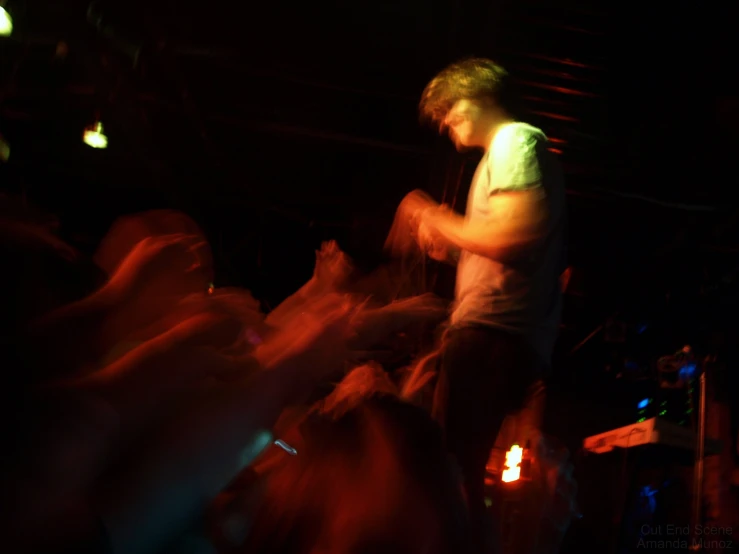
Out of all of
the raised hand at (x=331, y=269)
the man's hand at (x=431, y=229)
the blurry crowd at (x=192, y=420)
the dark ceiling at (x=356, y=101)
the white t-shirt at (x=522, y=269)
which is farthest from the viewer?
the dark ceiling at (x=356, y=101)

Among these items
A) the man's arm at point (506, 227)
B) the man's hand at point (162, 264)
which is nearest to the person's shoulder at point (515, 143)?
the man's arm at point (506, 227)

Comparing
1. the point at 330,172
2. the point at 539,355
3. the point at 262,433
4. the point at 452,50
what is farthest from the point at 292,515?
the point at 330,172

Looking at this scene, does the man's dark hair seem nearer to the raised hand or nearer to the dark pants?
the raised hand

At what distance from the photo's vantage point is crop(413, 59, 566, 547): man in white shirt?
1.60m

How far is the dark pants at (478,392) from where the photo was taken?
5.12 ft

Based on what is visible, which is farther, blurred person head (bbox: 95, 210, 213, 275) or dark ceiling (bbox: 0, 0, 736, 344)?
dark ceiling (bbox: 0, 0, 736, 344)

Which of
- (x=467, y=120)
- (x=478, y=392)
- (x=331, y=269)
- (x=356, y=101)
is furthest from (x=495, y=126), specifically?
(x=356, y=101)

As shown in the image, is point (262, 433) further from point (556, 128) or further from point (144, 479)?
point (556, 128)

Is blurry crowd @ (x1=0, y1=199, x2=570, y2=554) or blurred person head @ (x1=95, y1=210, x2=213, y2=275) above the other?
blurred person head @ (x1=95, y1=210, x2=213, y2=275)

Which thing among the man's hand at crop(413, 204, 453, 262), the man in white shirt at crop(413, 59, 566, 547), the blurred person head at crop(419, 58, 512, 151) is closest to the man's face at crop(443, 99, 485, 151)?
the blurred person head at crop(419, 58, 512, 151)

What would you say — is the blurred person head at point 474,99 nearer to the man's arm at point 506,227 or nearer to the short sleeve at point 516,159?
the short sleeve at point 516,159

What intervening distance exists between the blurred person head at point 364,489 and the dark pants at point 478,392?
0.13 m

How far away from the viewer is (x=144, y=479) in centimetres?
117

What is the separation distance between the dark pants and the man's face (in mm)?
667
